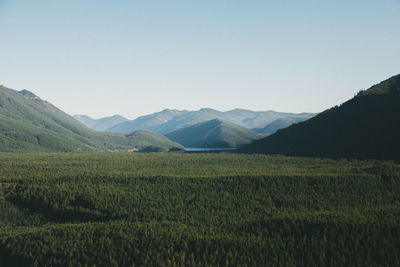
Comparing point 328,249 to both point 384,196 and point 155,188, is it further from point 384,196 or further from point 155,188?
point 155,188

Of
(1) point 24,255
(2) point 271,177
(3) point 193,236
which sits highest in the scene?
(2) point 271,177

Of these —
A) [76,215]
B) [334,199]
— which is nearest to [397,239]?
[334,199]

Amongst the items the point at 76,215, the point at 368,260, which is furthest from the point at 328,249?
the point at 76,215

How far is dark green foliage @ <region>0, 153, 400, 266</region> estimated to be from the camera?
86.2 meters

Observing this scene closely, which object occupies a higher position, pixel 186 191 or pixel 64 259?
pixel 186 191

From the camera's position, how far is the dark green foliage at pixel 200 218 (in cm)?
8619

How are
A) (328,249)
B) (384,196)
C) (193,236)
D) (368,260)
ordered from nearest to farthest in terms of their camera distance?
1. (368,260)
2. (328,249)
3. (193,236)
4. (384,196)

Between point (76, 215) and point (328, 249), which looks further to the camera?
point (76, 215)

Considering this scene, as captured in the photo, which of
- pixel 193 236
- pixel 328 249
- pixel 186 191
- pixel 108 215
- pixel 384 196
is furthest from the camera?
pixel 186 191

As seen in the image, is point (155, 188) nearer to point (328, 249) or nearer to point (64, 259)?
point (64, 259)

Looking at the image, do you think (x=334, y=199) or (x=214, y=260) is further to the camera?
(x=334, y=199)

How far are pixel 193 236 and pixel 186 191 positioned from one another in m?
49.5

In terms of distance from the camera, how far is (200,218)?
11362 centimetres

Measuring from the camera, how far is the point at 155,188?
5753 inches
